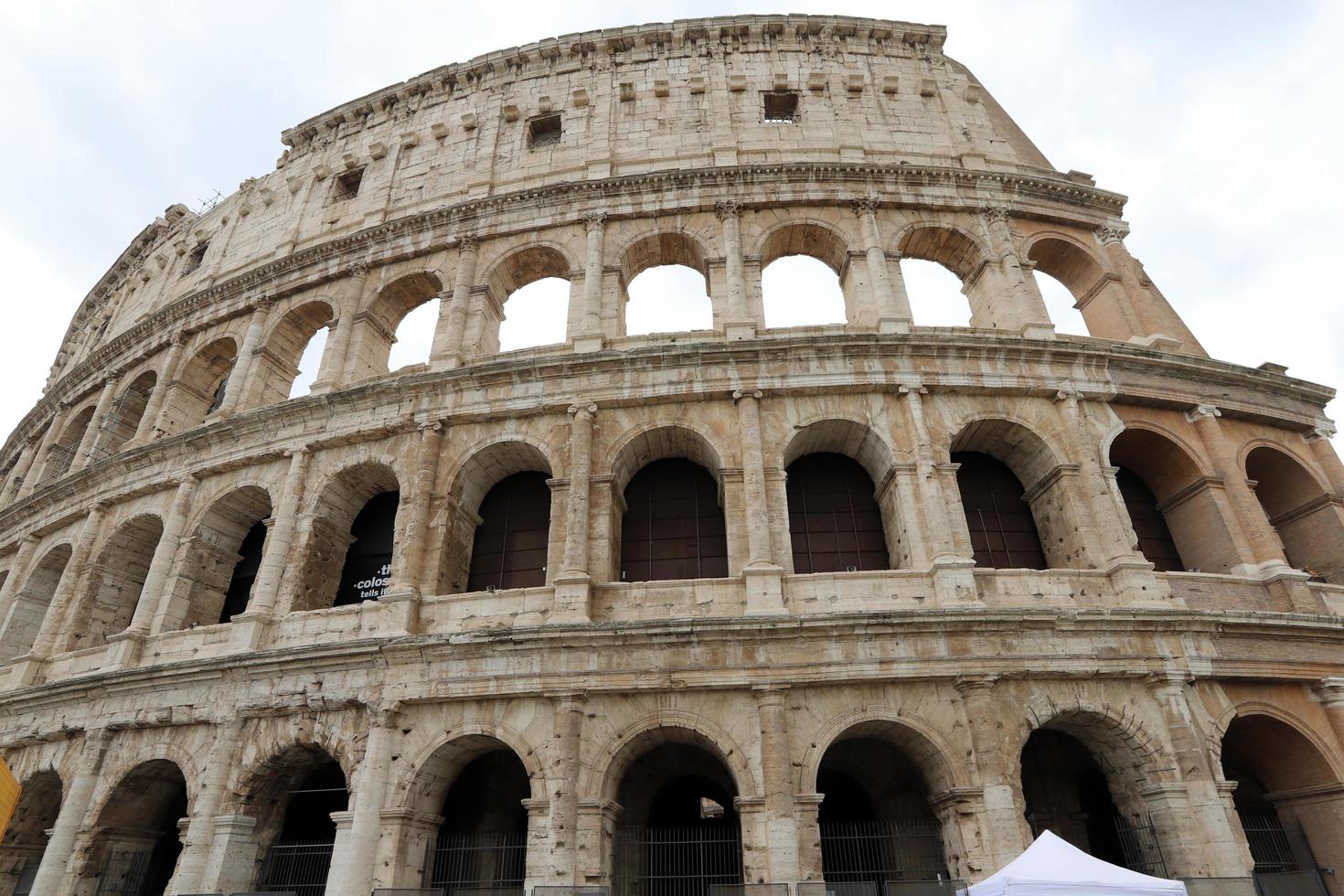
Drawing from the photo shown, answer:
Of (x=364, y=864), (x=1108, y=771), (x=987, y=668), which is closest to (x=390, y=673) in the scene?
(x=364, y=864)

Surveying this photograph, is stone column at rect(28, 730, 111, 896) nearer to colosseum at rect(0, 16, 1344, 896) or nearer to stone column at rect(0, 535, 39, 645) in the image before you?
colosseum at rect(0, 16, 1344, 896)

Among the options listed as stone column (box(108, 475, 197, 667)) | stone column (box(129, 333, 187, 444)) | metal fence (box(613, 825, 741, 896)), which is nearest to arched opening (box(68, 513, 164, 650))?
stone column (box(108, 475, 197, 667))

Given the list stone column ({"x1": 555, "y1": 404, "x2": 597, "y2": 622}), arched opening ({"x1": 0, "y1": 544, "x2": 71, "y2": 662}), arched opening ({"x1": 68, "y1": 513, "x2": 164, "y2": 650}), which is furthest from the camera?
arched opening ({"x1": 0, "y1": 544, "x2": 71, "y2": 662})

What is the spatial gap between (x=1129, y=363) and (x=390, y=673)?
42.3 feet

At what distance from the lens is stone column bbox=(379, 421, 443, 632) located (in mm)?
10852

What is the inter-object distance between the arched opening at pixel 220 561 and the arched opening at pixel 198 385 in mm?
4163

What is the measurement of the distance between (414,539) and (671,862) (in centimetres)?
618

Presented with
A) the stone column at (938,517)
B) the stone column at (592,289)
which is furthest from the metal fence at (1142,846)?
the stone column at (592,289)

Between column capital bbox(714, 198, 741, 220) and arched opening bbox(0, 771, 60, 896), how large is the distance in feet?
50.4

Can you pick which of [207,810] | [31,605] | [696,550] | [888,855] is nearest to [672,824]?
[888,855]

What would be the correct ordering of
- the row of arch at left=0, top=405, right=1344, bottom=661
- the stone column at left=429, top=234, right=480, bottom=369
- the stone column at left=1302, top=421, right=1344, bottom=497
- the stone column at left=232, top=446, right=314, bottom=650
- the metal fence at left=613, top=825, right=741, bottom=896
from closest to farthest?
the metal fence at left=613, top=825, right=741, bottom=896 → the stone column at left=232, top=446, right=314, bottom=650 → the row of arch at left=0, top=405, right=1344, bottom=661 → the stone column at left=1302, top=421, right=1344, bottom=497 → the stone column at left=429, top=234, right=480, bottom=369

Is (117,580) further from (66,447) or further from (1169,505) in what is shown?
(1169,505)

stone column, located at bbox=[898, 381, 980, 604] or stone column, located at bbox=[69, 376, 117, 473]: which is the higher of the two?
stone column, located at bbox=[69, 376, 117, 473]

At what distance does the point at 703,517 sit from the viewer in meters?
12.5
